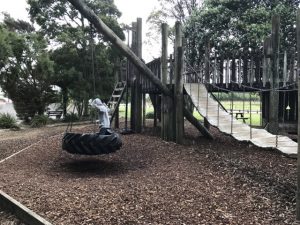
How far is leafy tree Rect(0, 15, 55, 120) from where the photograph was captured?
21.6 m

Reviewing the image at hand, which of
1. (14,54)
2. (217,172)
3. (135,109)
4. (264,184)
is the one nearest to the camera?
(264,184)

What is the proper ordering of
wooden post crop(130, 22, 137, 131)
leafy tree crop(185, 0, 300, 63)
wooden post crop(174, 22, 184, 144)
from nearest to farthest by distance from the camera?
1. wooden post crop(174, 22, 184, 144)
2. wooden post crop(130, 22, 137, 131)
3. leafy tree crop(185, 0, 300, 63)

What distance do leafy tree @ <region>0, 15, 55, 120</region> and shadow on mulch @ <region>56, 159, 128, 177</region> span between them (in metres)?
13.1

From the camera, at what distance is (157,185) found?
23.1 feet

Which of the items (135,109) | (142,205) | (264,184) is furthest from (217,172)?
(135,109)

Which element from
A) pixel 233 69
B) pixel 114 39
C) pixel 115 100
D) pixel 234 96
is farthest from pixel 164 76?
pixel 234 96

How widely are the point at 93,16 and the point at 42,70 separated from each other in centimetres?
1393

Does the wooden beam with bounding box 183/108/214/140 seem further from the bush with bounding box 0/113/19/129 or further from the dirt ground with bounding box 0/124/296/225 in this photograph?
the bush with bounding box 0/113/19/129

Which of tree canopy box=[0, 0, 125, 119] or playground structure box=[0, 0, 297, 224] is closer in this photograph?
playground structure box=[0, 0, 297, 224]

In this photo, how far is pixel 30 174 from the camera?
26.5ft

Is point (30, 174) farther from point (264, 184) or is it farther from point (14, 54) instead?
point (14, 54)

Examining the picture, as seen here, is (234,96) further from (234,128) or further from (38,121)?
(234,128)

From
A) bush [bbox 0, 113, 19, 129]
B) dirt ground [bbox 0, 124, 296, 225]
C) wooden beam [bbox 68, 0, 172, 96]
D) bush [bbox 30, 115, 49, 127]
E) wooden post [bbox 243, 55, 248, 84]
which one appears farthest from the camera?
bush [bbox 30, 115, 49, 127]

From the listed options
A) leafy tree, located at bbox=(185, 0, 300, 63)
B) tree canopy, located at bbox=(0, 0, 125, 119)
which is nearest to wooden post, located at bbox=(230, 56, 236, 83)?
leafy tree, located at bbox=(185, 0, 300, 63)
